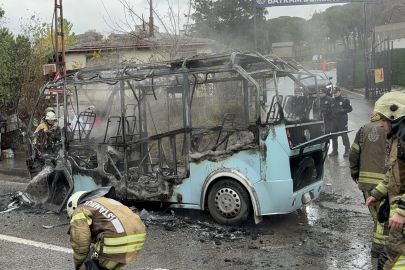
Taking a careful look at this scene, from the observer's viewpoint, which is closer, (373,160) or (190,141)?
(373,160)

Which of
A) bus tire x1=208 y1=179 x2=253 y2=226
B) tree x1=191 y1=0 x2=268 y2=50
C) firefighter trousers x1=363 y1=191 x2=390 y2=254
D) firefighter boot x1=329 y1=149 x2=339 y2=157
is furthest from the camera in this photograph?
tree x1=191 y1=0 x2=268 y2=50


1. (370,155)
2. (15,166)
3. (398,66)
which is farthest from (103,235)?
(398,66)

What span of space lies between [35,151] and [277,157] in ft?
15.3

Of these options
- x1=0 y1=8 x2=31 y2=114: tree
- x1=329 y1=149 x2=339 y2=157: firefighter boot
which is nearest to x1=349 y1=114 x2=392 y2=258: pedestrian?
x1=329 y1=149 x2=339 y2=157: firefighter boot

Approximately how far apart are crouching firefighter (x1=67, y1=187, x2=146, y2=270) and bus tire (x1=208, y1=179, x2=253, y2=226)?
2713 millimetres

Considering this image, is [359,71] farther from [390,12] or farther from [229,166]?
[390,12]

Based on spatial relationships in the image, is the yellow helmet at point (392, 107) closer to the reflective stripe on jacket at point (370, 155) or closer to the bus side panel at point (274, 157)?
the reflective stripe on jacket at point (370, 155)

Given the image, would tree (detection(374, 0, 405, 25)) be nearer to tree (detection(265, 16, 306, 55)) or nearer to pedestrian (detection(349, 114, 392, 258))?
tree (detection(265, 16, 306, 55))

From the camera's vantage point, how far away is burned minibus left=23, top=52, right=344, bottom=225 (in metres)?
5.87

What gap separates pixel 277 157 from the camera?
576cm

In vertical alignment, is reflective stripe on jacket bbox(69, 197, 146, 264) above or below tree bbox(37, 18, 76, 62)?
below

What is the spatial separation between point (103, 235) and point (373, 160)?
10.1 ft

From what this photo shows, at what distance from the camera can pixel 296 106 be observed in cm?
665

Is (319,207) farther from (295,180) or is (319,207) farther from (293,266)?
(293,266)
